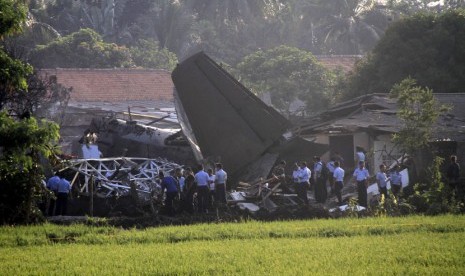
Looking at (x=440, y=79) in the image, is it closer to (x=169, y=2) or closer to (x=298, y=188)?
(x=298, y=188)

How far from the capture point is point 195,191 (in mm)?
27578

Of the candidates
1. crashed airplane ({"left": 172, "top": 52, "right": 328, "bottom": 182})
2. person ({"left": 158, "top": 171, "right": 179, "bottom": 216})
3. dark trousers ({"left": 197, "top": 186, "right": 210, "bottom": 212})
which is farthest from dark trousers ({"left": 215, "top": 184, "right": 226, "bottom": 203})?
crashed airplane ({"left": 172, "top": 52, "right": 328, "bottom": 182})

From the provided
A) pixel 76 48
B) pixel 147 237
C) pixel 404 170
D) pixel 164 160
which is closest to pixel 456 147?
pixel 404 170

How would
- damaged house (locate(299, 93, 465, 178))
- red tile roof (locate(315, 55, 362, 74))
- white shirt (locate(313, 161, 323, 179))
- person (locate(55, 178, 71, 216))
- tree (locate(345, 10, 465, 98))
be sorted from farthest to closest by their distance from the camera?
red tile roof (locate(315, 55, 362, 74)), tree (locate(345, 10, 465, 98)), damaged house (locate(299, 93, 465, 178)), white shirt (locate(313, 161, 323, 179)), person (locate(55, 178, 71, 216))

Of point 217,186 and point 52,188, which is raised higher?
point 52,188

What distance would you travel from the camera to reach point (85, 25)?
7381cm

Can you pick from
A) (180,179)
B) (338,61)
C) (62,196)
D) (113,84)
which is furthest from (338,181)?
(338,61)

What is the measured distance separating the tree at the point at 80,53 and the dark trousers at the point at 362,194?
36047mm

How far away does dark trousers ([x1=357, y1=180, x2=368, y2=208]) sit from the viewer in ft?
93.5

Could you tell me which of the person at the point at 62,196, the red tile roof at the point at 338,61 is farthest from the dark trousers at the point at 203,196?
the red tile roof at the point at 338,61

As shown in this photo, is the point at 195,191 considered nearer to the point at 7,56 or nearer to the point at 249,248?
the point at 249,248

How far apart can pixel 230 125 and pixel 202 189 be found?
22.5ft

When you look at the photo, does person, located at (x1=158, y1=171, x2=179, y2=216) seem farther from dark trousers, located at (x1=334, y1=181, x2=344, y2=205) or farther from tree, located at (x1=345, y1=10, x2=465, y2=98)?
tree, located at (x1=345, y1=10, x2=465, y2=98)

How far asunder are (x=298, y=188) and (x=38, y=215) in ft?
31.5
